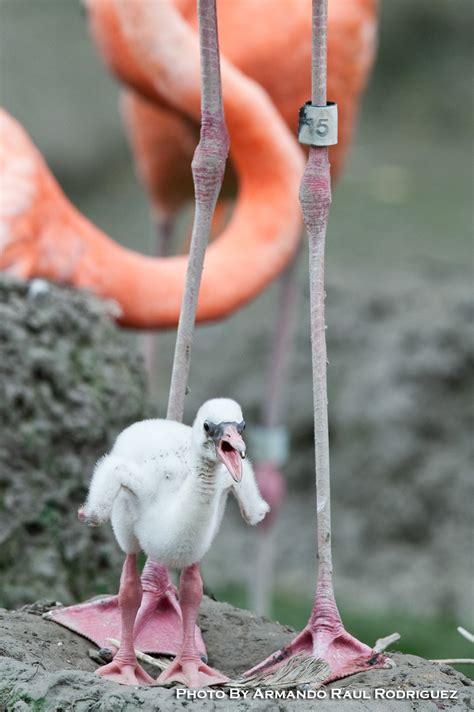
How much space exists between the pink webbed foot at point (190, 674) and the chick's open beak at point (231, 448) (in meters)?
0.42

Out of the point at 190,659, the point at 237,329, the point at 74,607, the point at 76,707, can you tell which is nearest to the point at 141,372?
the point at 74,607

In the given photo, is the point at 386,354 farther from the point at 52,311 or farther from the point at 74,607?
the point at 74,607

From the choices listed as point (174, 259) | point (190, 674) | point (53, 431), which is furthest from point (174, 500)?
point (174, 259)

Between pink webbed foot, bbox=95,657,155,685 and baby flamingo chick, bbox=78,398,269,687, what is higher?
baby flamingo chick, bbox=78,398,269,687

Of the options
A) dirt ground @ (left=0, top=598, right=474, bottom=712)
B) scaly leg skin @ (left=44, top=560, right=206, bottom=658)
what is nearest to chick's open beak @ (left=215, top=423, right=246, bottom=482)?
dirt ground @ (left=0, top=598, right=474, bottom=712)

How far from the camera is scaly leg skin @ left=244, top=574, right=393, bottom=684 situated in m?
2.21

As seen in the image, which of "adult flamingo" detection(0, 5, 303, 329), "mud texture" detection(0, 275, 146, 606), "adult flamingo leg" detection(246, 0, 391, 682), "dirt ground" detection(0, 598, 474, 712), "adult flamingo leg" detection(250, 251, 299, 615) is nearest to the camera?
"dirt ground" detection(0, 598, 474, 712)

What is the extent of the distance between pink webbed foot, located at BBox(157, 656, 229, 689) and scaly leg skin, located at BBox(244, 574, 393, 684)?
0.30ft

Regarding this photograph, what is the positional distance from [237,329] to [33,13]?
4191 mm

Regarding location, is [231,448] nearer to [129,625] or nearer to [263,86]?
[129,625]

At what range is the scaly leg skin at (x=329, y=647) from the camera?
221cm

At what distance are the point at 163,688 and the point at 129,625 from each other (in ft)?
0.85

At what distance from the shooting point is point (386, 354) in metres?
5.78

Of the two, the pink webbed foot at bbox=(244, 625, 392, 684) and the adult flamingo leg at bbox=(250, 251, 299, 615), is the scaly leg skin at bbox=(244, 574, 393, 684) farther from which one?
the adult flamingo leg at bbox=(250, 251, 299, 615)
